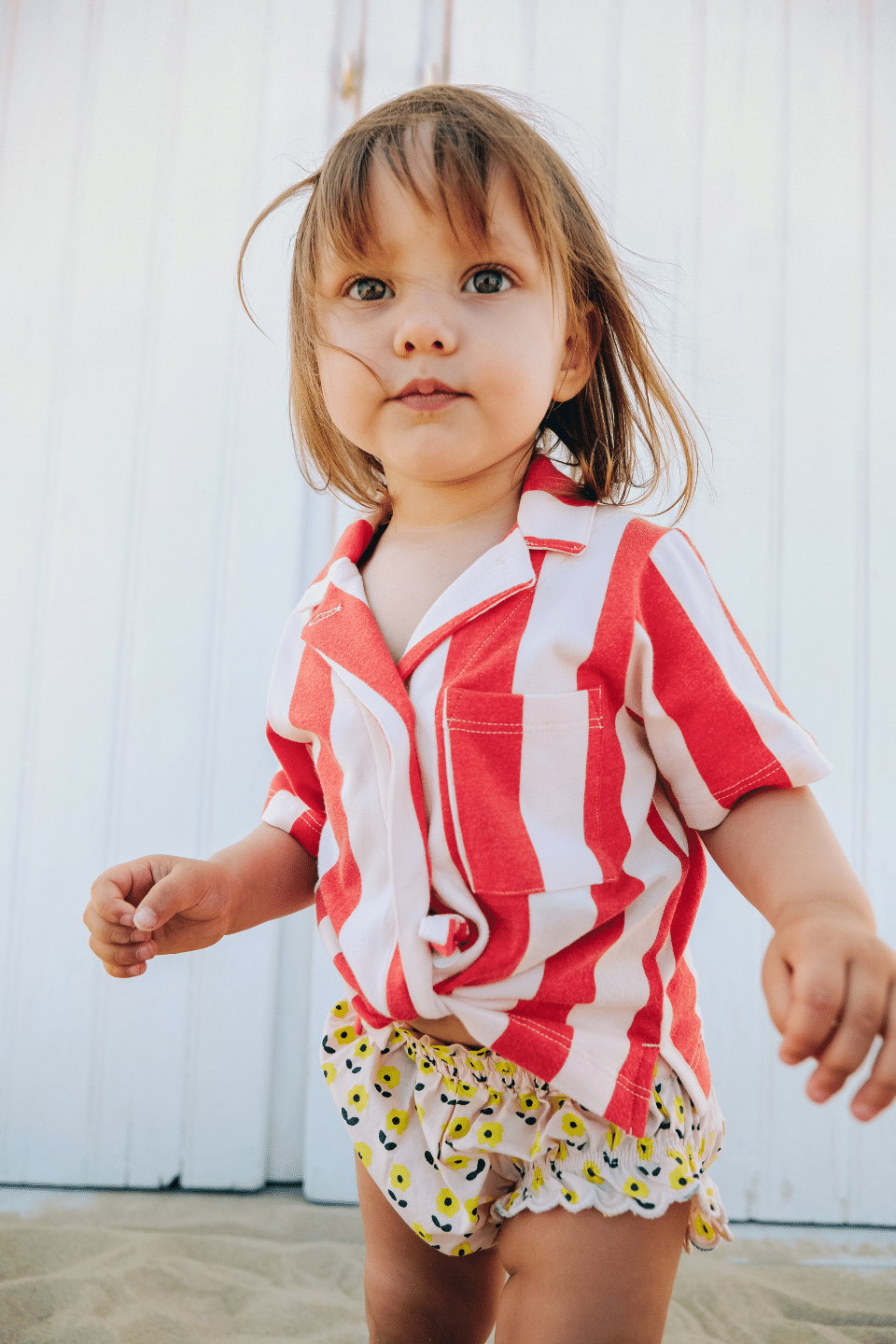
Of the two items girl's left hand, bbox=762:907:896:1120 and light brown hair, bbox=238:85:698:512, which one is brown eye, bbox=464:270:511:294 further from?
girl's left hand, bbox=762:907:896:1120

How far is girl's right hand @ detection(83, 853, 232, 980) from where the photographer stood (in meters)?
0.68

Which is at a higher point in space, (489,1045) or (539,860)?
(539,860)

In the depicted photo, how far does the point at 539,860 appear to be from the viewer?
2.01 ft

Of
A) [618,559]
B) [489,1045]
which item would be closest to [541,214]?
[618,559]

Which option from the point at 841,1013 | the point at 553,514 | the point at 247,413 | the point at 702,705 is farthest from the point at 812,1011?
the point at 247,413

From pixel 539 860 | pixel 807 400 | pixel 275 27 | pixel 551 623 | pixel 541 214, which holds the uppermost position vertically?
pixel 275 27

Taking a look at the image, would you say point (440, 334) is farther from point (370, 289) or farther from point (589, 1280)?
point (589, 1280)

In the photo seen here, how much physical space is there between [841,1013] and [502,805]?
22 cm

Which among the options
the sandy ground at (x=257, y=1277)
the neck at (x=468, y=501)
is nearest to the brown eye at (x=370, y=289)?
the neck at (x=468, y=501)

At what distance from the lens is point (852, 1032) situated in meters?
0.48

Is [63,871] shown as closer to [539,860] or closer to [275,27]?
[539,860]

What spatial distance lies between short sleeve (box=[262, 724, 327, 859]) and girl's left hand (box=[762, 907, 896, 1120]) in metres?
0.41

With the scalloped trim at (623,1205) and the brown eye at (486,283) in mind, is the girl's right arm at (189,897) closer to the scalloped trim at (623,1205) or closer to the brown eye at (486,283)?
the scalloped trim at (623,1205)

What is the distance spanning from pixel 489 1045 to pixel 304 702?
268mm
